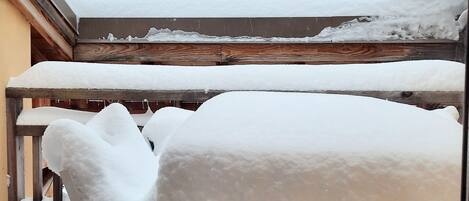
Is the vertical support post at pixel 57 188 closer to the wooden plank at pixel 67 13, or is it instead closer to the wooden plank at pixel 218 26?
the wooden plank at pixel 67 13

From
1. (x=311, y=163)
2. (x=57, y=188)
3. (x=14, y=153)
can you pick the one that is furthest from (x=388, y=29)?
(x=311, y=163)

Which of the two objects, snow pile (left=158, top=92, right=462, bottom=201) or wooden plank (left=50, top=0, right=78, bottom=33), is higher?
wooden plank (left=50, top=0, right=78, bottom=33)

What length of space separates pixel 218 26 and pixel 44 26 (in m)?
0.98

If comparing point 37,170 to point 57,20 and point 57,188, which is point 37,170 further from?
point 57,20

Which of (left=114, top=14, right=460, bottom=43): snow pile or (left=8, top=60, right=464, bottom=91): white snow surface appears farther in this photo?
(left=114, top=14, right=460, bottom=43): snow pile

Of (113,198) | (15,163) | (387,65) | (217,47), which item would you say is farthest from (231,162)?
(217,47)

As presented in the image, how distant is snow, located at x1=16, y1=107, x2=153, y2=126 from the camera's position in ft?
8.45

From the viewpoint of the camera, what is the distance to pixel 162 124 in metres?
2.15

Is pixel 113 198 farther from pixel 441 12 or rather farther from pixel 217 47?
pixel 441 12

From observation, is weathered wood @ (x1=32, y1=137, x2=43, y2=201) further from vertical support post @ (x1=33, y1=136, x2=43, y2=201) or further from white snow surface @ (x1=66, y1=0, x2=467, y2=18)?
white snow surface @ (x1=66, y1=0, x2=467, y2=18)

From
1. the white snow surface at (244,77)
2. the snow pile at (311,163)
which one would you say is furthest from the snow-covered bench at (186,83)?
the snow pile at (311,163)

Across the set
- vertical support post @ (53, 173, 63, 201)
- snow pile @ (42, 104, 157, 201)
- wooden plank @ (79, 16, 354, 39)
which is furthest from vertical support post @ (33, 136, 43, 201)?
snow pile @ (42, 104, 157, 201)

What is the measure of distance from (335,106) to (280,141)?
25 centimetres

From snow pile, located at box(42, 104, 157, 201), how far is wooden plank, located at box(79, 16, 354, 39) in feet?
5.87
